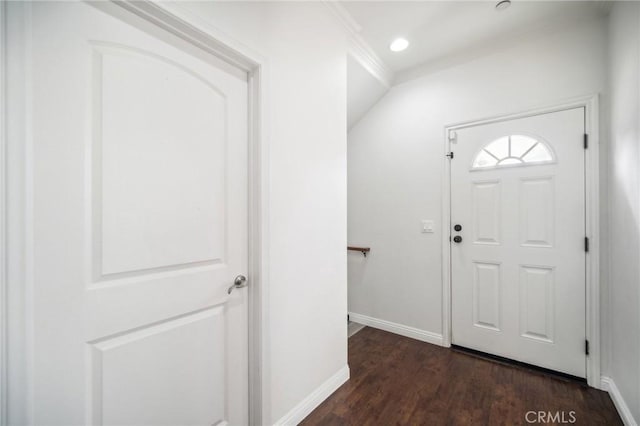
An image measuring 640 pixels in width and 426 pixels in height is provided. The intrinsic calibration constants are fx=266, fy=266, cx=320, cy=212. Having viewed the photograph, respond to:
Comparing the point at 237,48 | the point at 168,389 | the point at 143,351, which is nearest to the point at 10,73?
the point at 237,48

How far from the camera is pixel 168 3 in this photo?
1.02 meters

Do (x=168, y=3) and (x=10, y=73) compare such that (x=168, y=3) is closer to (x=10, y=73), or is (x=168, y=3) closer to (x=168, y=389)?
(x=10, y=73)

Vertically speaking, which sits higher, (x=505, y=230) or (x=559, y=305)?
(x=505, y=230)

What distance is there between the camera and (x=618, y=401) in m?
1.66

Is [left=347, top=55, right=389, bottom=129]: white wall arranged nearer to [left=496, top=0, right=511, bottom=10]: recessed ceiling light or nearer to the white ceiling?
the white ceiling

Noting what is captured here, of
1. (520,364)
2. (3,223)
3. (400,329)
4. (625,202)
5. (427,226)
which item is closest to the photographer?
(3,223)

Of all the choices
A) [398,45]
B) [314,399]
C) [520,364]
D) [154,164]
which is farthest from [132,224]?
[520,364]

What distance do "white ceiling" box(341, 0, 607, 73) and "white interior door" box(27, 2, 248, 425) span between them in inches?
51.3

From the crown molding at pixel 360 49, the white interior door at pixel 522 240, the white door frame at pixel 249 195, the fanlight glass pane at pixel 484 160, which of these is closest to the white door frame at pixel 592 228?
Answer: the white interior door at pixel 522 240

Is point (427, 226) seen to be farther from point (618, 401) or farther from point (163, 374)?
point (163, 374)

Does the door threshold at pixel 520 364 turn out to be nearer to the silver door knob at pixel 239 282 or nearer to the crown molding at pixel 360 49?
the silver door knob at pixel 239 282

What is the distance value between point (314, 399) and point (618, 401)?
1.90m

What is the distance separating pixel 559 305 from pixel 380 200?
66.1 inches

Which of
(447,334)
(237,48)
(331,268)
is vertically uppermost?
(237,48)
